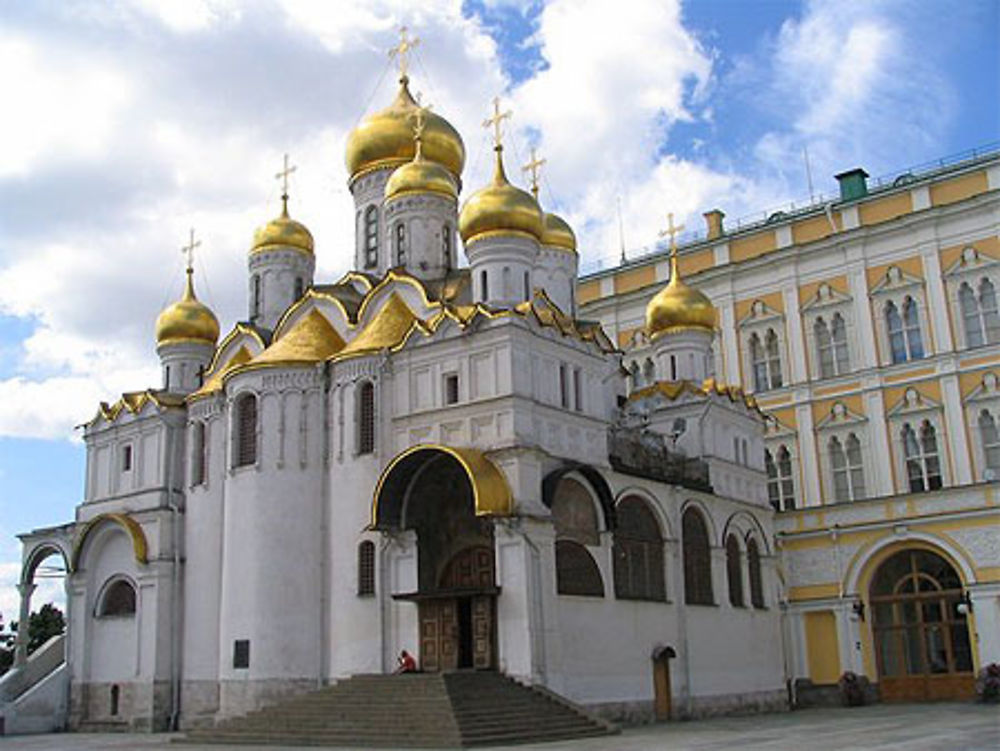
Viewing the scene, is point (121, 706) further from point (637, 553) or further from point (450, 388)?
point (637, 553)

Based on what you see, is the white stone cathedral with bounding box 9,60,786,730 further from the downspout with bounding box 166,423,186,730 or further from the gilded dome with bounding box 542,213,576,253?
the gilded dome with bounding box 542,213,576,253

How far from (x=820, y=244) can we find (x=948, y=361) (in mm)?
5564

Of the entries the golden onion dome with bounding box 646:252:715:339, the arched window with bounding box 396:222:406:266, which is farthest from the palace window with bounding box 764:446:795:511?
the arched window with bounding box 396:222:406:266

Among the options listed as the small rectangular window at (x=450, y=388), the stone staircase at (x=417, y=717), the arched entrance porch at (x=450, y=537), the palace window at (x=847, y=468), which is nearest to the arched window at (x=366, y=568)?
the arched entrance porch at (x=450, y=537)

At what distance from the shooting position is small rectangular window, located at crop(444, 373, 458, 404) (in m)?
23.4

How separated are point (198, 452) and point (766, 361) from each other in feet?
59.0

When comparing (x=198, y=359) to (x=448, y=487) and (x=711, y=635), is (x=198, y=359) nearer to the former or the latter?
(x=448, y=487)

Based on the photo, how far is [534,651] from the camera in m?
20.9

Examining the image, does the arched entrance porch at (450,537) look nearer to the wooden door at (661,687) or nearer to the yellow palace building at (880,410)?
the wooden door at (661,687)

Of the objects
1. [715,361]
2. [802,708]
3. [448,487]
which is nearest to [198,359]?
[448,487]

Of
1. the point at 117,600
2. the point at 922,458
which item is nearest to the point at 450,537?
the point at 117,600

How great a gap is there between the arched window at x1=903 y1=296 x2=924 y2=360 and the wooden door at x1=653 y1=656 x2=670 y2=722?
13.5 meters

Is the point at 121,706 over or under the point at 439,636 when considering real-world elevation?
under

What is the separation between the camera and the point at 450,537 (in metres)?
23.7
